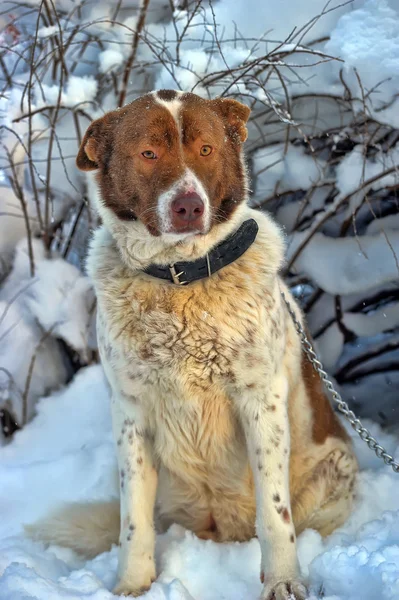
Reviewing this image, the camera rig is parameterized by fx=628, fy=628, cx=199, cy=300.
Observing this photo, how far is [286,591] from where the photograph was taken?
2.33 meters

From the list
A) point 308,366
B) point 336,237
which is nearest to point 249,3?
point 336,237

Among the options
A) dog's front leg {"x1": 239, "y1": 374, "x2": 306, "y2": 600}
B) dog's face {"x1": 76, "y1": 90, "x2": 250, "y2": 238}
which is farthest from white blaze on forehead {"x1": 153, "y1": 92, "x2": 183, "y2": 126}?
dog's front leg {"x1": 239, "y1": 374, "x2": 306, "y2": 600}

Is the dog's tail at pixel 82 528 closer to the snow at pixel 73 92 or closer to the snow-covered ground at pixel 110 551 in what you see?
the snow-covered ground at pixel 110 551

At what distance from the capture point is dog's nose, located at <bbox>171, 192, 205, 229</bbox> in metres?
2.30

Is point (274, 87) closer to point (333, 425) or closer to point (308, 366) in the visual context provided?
point (308, 366)

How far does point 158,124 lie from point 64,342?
231 centimetres

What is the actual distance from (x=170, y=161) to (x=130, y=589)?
168 centimetres

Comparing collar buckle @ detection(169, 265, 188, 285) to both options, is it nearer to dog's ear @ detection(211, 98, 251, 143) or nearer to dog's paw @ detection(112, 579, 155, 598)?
dog's ear @ detection(211, 98, 251, 143)

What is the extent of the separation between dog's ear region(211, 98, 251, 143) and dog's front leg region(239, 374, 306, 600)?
107 centimetres

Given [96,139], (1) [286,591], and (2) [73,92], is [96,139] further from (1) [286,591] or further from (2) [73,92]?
(1) [286,591]

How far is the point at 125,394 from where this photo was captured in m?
2.64

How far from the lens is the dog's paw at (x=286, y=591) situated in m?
2.32

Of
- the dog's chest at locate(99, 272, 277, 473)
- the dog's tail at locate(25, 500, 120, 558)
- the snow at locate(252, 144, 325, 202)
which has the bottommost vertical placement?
the dog's tail at locate(25, 500, 120, 558)

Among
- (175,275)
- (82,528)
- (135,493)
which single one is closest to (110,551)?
(82,528)
